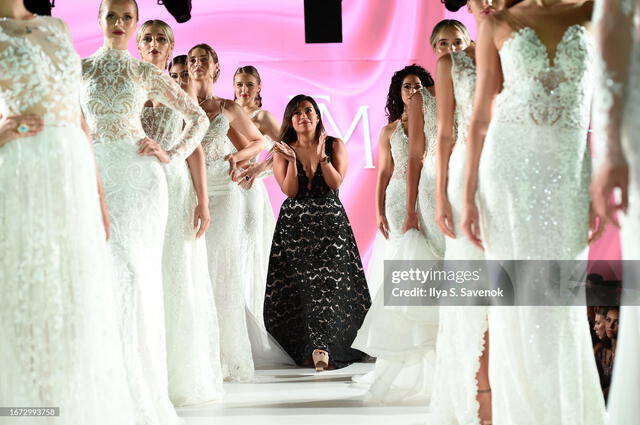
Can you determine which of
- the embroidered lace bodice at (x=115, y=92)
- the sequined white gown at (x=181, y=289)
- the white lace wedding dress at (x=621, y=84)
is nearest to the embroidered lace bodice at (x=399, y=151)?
the sequined white gown at (x=181, y=289)

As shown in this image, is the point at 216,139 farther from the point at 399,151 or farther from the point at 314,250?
the point at 399,151

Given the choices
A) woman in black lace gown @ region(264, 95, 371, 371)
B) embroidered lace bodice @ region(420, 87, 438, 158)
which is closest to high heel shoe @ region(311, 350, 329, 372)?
woman in black lace gown @ region(264, 95, 371, 371)

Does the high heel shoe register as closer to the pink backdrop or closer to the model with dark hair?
the pink backdrop

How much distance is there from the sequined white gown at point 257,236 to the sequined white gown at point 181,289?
169 cm

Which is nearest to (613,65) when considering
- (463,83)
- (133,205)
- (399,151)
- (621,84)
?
(621,84)

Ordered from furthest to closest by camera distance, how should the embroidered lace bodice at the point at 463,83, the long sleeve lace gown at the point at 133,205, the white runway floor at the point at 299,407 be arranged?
1. the white runway floor at the point at 299,407
2. the long sleeve lace gown at the point at 133,205
3. the embroidered lace bodice at the point at 463,83

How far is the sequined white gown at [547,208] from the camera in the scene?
106 inches

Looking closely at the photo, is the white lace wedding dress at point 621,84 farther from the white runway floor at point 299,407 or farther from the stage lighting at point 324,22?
the stage lighting at point 324,22

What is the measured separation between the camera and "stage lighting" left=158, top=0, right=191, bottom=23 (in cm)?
826

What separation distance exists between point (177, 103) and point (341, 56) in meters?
5.00

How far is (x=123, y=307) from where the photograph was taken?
3545 millimetres

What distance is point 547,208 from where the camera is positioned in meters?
2.73

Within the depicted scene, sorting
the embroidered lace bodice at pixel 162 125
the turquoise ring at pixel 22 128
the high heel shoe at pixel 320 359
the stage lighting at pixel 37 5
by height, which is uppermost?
the stage lighting at pixel 37 5

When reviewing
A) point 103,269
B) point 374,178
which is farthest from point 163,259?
point 374,178
